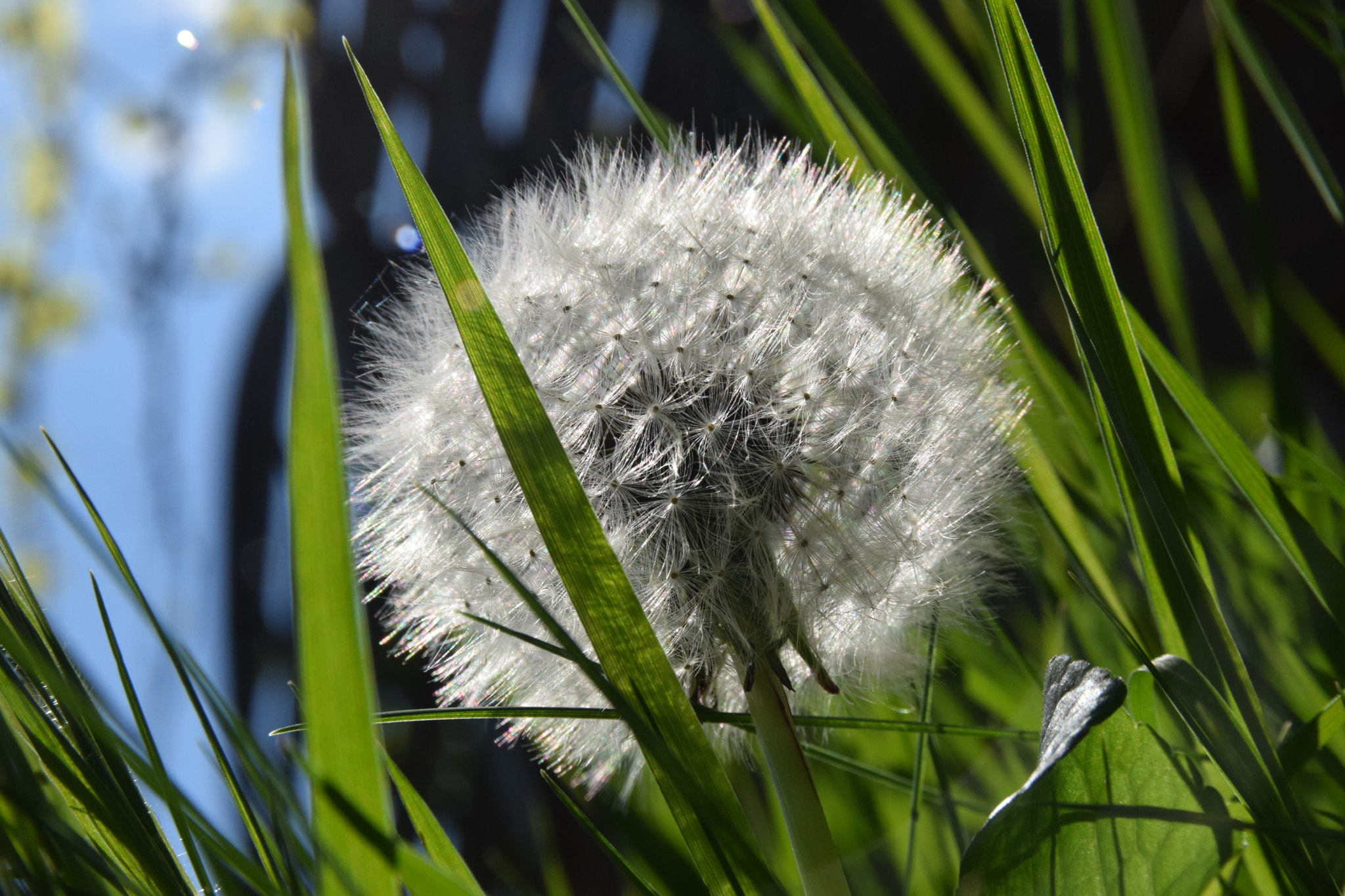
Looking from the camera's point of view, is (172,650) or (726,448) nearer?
(172,650)

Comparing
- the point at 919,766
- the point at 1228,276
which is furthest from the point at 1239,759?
the point at 1228,276

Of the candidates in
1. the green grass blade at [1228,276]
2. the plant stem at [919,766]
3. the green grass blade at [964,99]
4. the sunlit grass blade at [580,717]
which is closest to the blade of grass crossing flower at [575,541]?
the sunlit grass blade at [580,717]

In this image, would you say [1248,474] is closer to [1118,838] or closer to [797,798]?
[1118,838]

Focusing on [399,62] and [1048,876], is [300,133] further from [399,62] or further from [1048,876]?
[399,62]

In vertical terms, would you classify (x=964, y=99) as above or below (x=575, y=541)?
above

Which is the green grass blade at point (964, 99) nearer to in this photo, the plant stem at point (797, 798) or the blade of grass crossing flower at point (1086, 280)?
the blade of grass crossing flower at point (1086, 280)

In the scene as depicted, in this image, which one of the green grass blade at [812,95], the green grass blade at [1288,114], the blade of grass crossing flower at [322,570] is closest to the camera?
the blade of grass crossing flower at [322,570]
